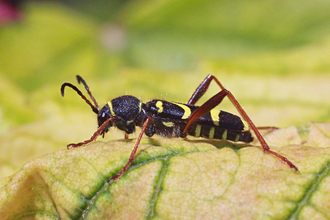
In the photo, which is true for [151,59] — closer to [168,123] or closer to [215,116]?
[168,123]

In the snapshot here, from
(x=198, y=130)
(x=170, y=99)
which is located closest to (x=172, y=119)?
(x=198, y=130)

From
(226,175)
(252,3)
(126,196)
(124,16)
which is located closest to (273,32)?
(252,3)

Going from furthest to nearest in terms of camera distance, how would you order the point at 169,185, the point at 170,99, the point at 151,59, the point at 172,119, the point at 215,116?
the point at 151,59, the point at 170,99, the point at 172,119, the point at 215,116, the point at 169,185

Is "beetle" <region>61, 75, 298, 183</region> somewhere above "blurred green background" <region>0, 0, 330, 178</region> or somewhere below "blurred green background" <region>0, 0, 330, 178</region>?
below

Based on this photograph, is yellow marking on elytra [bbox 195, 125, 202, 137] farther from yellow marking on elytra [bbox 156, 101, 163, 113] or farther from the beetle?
yellow marking on elytra [bbox 156, 101, 163, 113]

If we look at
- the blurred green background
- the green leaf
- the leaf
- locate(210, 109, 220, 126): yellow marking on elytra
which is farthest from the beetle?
the leaf

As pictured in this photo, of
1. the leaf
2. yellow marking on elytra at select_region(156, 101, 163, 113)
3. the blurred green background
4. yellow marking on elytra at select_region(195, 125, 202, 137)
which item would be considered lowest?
the leaf

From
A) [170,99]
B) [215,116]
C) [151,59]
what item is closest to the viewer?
[215,116]

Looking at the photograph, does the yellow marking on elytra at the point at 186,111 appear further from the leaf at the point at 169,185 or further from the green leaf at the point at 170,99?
the leaf at the point at 169,185
